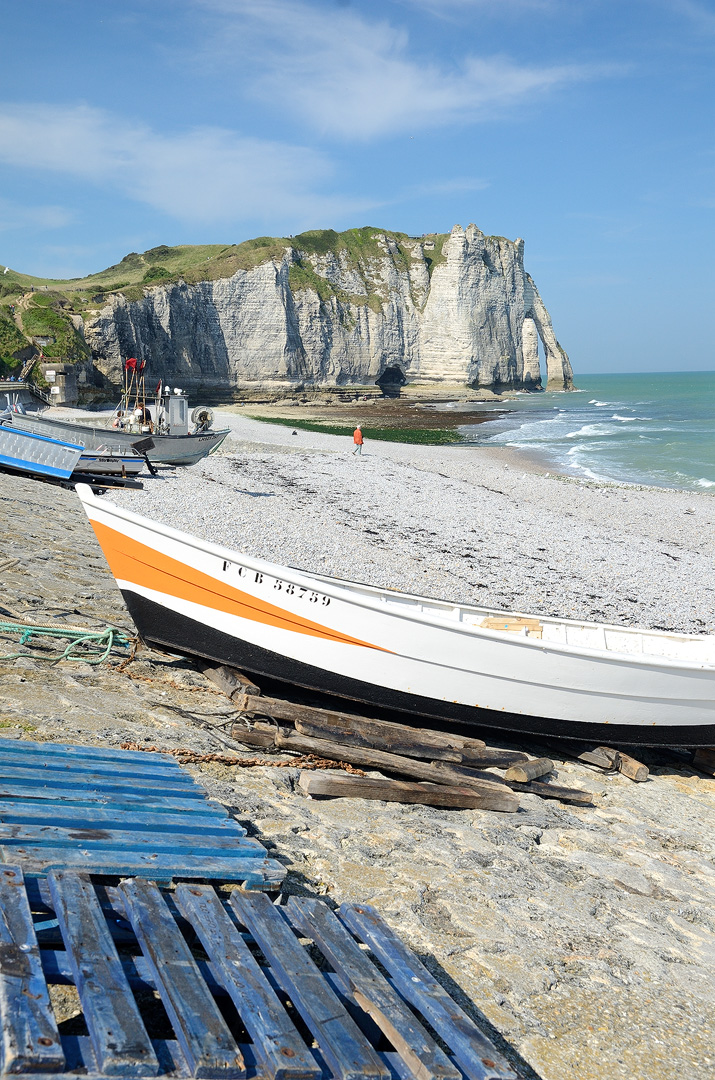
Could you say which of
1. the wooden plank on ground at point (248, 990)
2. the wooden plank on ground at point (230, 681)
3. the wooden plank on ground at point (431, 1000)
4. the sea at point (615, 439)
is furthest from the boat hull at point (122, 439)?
the wooden plank on ground at point (431, 1000)

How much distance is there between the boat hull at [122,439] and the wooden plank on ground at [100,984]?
2219 cm

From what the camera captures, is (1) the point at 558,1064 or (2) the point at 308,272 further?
(2) the point at 308,272

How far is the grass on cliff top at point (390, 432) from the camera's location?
51044mm

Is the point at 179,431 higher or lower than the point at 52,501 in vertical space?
higher

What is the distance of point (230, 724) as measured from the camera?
292 inches

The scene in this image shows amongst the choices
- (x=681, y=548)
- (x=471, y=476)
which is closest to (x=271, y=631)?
(x=681, y=548)

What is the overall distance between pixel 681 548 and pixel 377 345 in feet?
254

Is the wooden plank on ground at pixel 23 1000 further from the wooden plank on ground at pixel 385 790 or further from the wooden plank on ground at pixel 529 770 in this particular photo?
the wooden plank on ground at pixel 529 770

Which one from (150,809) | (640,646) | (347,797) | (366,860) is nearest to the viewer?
(150,809)

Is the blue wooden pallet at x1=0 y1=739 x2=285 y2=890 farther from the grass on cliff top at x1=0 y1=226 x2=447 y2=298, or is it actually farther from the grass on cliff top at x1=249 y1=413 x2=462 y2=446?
the grass on cliff top at x1=0 y1=226 x2=447 y2=298

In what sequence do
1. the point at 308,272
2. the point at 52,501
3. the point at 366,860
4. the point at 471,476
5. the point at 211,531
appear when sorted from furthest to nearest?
the point at 308,272
the point at 471,476
the point at 211,531
the point at 52,501
the point at 366,860

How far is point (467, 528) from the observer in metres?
22.4

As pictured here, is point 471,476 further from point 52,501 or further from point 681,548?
point 52,501

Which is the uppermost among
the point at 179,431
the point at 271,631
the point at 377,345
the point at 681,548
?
the point at 377,345
